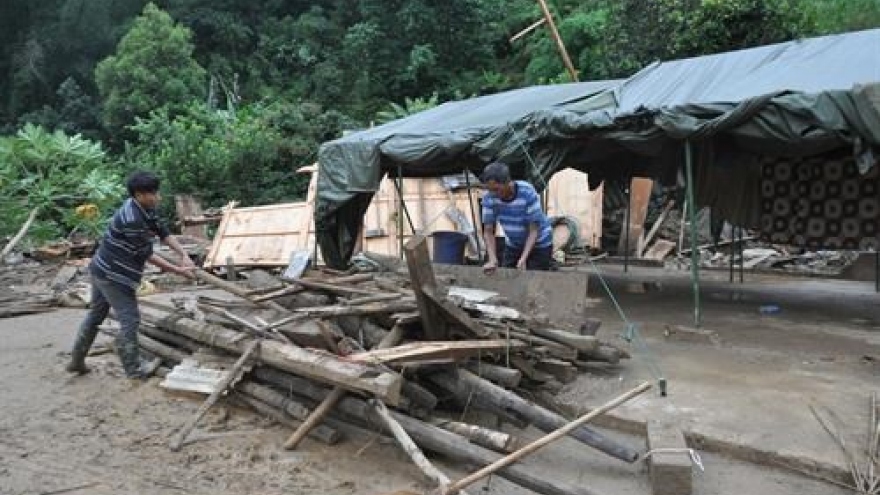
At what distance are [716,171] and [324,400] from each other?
21.4 ft

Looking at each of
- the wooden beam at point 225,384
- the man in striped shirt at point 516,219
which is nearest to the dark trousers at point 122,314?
the wooden beam at point 225,384

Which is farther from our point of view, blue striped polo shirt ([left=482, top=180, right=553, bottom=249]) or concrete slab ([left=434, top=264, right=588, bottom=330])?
blue striped polo shirt ([left=482, top=180, right=553, bottom=249])

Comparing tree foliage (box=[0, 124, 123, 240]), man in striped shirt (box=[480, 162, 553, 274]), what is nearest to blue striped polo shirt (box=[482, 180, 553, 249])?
man in striped shirt (box=[480, 162, 553, 274])

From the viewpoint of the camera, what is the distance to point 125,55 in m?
28.2

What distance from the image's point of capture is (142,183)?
610 cm

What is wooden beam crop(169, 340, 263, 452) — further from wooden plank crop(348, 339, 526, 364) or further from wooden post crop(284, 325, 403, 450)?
wooden plank crop(348, 339, 526, 364)

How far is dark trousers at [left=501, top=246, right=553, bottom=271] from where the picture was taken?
23.8 ft

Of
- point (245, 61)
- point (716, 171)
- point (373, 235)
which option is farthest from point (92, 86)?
point (716, 171)

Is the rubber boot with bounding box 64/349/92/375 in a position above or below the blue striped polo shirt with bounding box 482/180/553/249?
below

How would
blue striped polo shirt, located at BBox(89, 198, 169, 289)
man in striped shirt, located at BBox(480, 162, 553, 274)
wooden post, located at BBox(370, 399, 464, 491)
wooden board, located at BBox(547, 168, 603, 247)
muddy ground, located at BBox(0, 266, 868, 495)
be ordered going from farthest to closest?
wooden board, located at BBox(547, 168, 603, 247) → man in striped shirt, located at BBox(480, 162, 553, 274) → blue striped polo shirt, located at BBox(89, 198, 169, 289) → muddy ground, located at BBox(0, 266, 868, 495) → wooden post, located at BBox(370, 399, 464, 491)

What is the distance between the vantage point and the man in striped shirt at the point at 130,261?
618 cm

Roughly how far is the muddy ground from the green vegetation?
27.9 feet

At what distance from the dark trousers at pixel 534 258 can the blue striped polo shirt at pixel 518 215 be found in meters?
0.05

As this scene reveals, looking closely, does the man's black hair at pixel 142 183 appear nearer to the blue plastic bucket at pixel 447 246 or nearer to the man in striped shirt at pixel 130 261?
the man in striped shirt at pixel 130 261
